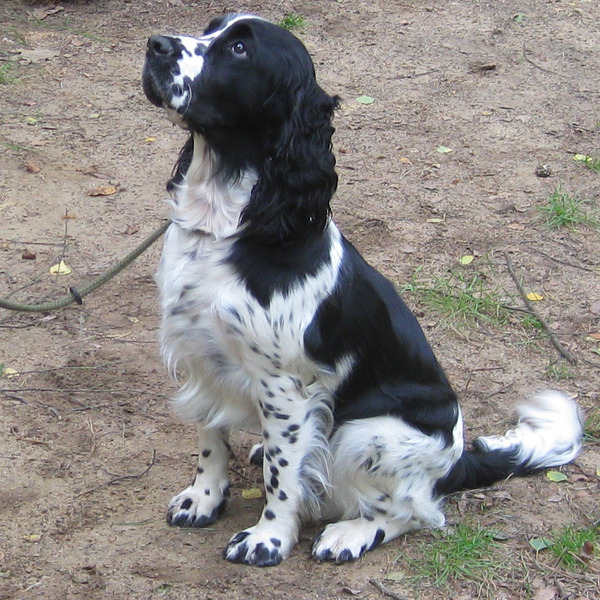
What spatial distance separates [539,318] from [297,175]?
100 inches

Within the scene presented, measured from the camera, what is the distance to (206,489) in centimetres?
402

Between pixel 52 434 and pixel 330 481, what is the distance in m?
1.37

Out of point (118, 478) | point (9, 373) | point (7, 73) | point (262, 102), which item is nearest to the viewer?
point (262, 102)

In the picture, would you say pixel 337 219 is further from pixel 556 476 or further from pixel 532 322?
pixel 556 476

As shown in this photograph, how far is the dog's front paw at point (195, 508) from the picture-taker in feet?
13.0

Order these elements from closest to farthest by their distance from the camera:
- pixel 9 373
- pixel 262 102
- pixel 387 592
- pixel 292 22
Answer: pixel 262 102
pixel 387 592
pixel 9 373
pixel 292 22

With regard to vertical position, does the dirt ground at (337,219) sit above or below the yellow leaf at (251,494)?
above

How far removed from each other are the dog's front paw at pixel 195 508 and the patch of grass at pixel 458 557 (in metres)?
0.82

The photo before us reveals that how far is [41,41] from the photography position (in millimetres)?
8359

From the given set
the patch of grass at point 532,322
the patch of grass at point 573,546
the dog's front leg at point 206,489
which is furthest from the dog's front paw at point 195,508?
the patch of grass at point 532,322

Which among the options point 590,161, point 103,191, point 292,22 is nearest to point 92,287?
point 103,191

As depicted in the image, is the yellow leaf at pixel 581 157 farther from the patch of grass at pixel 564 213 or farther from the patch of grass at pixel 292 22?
the patch of grass at pixel 292 22

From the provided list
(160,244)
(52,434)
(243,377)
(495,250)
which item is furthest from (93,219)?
(243,377)

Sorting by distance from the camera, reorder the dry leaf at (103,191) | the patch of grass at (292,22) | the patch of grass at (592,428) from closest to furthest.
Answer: the patch of grass at (592,428)
the dry leaf at (103,191)
the patch of grass at (292,22)
